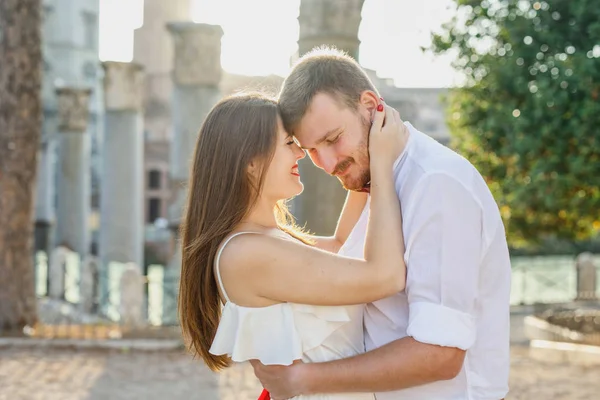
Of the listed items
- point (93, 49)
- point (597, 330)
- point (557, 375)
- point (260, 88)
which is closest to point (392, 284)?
point (260, 88)

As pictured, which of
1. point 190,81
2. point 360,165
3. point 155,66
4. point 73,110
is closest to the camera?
point 360,165

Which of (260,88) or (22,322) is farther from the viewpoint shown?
(22,322)

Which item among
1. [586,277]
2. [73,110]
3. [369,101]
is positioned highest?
[369,101]

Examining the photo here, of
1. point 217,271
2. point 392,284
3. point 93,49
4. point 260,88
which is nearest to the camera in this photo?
point 392,284

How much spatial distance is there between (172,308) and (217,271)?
565 inches

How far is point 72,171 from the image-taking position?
22.8 m

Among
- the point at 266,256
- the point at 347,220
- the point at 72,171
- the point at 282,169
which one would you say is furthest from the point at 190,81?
the point at 266,256

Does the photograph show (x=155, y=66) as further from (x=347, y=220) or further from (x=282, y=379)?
(x=282, y=379)

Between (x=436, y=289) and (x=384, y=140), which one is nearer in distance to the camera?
(x=436, y=289)

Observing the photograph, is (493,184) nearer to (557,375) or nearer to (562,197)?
(562,197)

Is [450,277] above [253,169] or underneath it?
underneath

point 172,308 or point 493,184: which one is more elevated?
point 493,184

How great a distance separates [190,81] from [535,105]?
257 inches

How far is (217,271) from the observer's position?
108 inches
